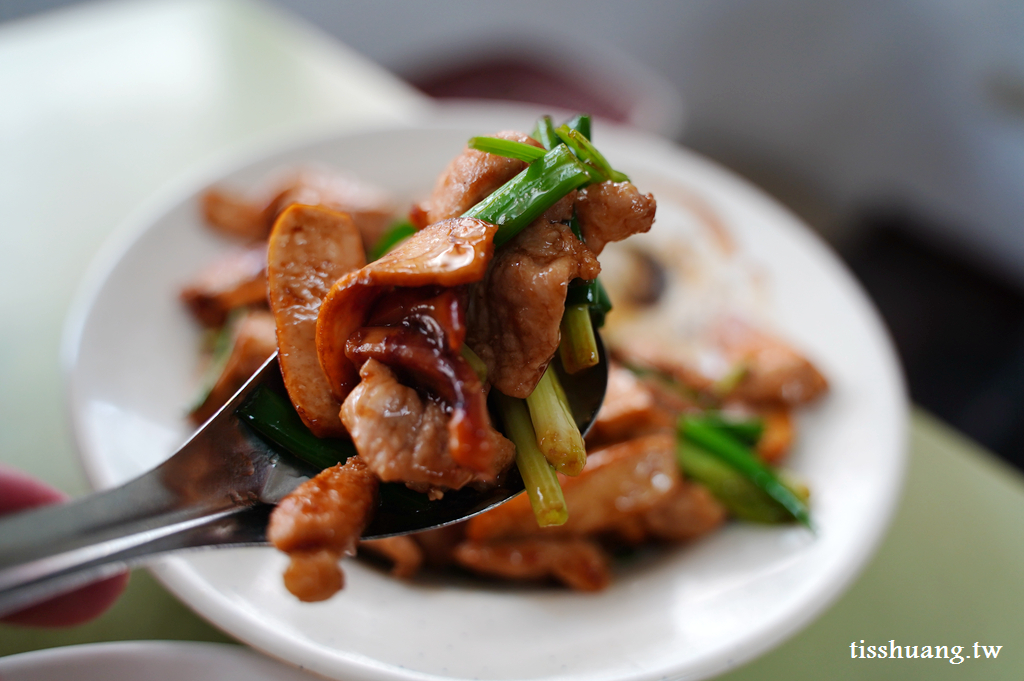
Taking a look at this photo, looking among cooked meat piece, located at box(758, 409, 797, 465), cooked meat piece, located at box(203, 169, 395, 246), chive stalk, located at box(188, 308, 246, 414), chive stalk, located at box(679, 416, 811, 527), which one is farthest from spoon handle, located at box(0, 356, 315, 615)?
cooked meat piece, located at box(758, 409, 797, 465)

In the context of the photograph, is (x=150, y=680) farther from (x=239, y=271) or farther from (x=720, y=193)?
(x=720, y=193)

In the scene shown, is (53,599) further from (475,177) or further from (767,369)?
(767,369)

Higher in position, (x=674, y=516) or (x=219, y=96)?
(x=219, y=96)

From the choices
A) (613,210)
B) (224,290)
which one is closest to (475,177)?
(613,210)

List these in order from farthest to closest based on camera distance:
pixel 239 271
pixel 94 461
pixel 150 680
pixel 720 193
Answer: pixel 720 193 < pixel 239 271 < pixel 94 461 < pixel 150 680

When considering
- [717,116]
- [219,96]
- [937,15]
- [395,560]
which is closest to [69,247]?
[219,96]
